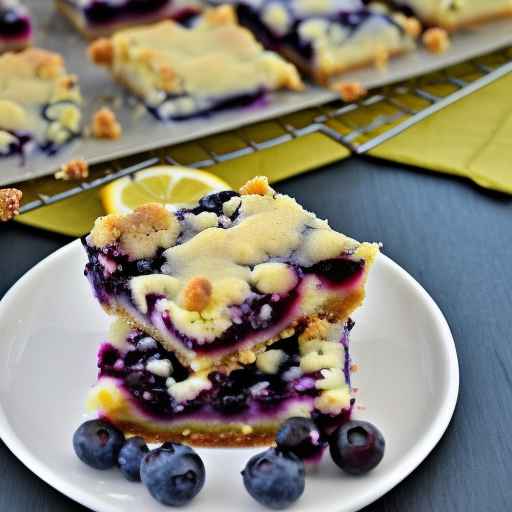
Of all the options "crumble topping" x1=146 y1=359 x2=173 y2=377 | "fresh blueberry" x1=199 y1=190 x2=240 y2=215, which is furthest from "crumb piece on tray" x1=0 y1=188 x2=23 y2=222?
"crumble topping" x1=146 y1=359 x2=173 y2=377

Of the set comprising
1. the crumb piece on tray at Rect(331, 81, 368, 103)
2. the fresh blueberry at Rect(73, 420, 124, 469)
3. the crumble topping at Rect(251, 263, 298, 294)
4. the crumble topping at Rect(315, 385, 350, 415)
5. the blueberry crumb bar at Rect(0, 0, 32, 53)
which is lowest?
the blueberry crumb bar at Rect(0, 0, 32, 53)

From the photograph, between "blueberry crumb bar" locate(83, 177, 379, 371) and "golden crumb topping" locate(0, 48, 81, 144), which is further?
"golden crumb topping" locate(0, 48, 81, 144)

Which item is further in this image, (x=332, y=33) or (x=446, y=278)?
(x=332, y=33)

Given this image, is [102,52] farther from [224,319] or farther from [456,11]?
[224,319]

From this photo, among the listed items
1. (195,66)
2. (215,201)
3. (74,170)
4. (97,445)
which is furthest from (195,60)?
(97,445)

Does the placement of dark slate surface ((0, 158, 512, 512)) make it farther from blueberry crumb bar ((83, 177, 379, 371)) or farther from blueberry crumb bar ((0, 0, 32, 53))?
blueberry crumb bar ((0, 0, 32, 53))

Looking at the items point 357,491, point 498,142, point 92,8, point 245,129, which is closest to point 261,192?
point 357,491
